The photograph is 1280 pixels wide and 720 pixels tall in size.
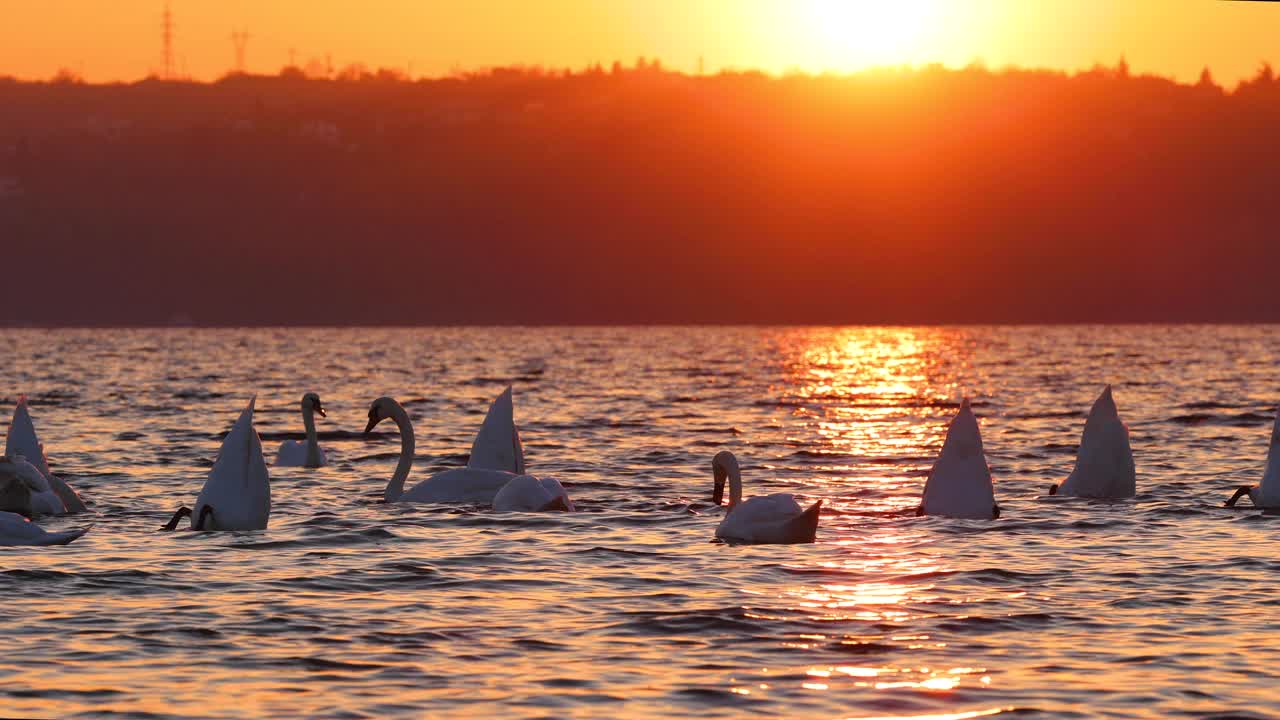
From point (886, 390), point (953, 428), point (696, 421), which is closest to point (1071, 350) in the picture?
point (886, 390)

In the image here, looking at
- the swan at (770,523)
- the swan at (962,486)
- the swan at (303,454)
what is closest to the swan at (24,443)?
the swan at (303,454)

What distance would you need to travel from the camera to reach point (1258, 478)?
2645 centimetres

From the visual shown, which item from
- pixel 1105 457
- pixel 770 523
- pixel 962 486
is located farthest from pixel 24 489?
pixel 1105 457

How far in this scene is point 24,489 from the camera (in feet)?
64.2

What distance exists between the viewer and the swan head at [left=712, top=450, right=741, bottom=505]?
62.0ft

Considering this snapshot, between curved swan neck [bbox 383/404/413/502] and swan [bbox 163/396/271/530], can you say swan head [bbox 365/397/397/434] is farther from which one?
swan [bbox 163/396/271/530]

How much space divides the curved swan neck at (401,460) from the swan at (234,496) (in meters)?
3.14

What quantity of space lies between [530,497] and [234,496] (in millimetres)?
3407

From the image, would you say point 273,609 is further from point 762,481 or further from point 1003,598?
point 762,481

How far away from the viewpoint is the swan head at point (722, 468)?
18.9 meters

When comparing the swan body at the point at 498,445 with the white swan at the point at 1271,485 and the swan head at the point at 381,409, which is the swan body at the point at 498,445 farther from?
the white swan at the point at 1271,485

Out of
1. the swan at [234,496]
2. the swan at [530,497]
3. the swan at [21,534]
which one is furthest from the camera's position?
the swan at [530,497]

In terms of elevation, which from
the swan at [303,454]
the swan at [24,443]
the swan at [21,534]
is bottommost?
the swan at [303,454]

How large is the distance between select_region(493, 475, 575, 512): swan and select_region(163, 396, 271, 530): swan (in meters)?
2.85
